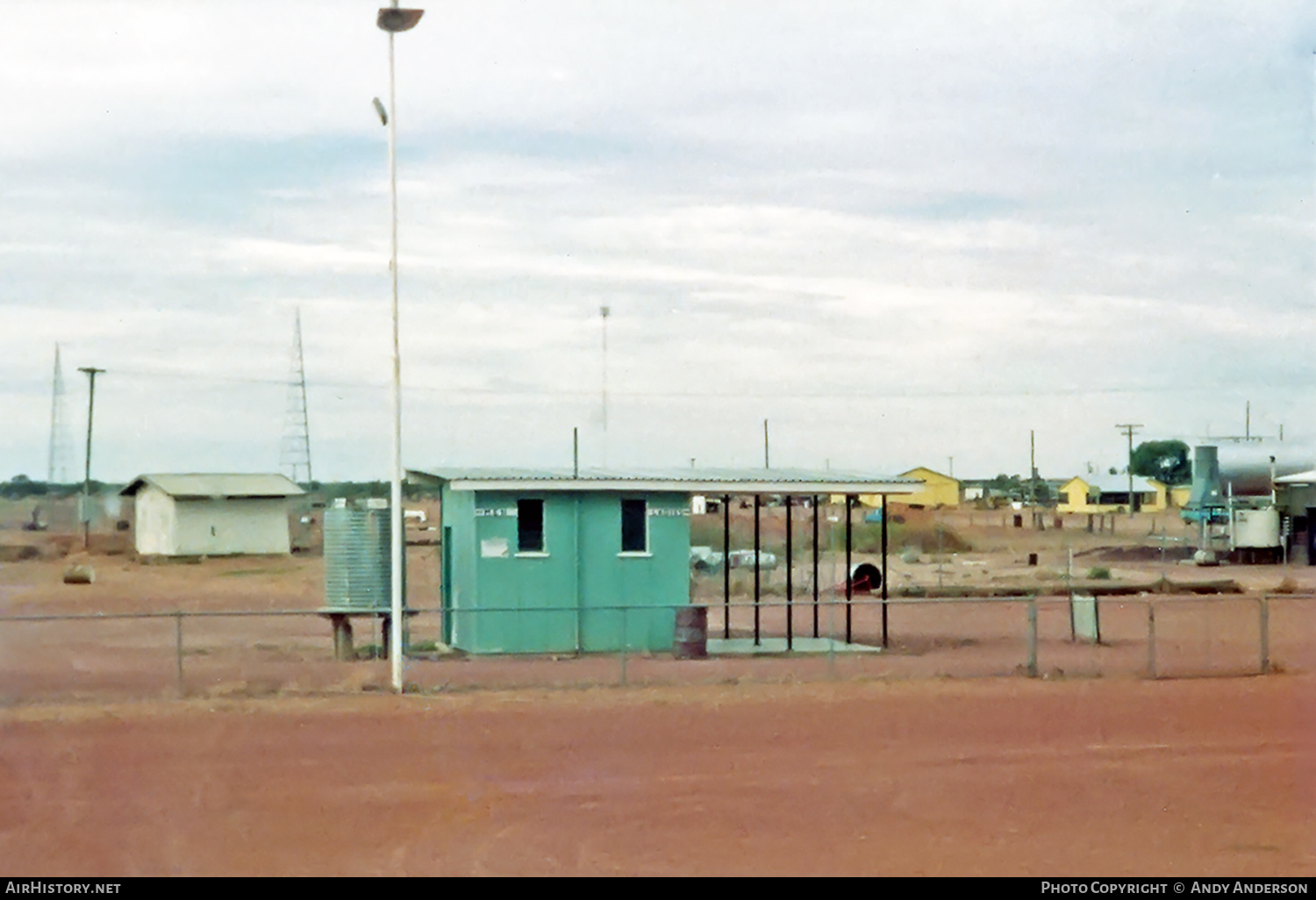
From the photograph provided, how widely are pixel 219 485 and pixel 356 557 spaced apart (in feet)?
121

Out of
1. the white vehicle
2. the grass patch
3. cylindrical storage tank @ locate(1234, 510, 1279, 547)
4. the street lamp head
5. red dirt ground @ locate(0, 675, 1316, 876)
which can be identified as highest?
the street lamp head

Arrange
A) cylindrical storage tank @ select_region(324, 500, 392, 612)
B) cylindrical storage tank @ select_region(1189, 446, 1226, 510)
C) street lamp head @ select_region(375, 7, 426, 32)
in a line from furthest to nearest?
cylindrical storage tank @ select_region(1189, 446, 1226, 510)
cylindrical storage tank @ select_region(324, 500, 392, 612)
street lamp head @ select_region(375, 7, 426, 32)

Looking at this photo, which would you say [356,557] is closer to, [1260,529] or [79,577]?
[79,577]

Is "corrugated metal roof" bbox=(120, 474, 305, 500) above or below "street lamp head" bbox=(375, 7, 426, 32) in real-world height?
below

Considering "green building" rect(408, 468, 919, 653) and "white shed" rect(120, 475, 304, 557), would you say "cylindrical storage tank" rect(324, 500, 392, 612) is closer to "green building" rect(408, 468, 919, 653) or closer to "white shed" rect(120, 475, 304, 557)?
"green building" rect(408, 468, 919, 653)

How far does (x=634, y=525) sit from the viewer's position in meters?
24.3

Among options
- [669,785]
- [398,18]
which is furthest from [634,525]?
[669,785]

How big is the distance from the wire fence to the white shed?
24011 mm

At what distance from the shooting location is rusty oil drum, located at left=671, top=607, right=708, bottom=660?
916 inches

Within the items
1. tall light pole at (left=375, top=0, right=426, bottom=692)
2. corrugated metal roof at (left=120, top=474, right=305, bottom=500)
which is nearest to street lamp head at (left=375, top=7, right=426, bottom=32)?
tall light pole at (left=375, top=0, right=426, bottom=692)

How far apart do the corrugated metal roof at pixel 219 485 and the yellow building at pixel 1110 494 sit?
64879 millimetres

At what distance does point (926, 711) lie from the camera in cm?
1762

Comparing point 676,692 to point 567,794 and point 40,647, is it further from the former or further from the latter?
point 40,647
